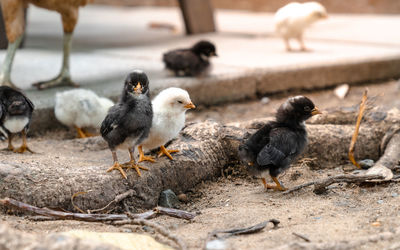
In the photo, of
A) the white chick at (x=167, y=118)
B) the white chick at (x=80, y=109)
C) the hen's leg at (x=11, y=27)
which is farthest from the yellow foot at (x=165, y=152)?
the hen's leg at (x=11, y=27)

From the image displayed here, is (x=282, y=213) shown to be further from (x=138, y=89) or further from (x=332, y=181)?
(x=138, y=89)

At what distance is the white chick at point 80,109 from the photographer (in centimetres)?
413

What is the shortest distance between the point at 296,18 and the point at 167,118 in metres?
3.22

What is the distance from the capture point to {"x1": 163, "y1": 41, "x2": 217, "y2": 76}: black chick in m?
4.96

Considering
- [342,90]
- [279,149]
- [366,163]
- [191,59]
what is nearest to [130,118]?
[279,149]

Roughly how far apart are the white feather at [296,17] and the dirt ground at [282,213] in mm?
2256

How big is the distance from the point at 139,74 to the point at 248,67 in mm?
2757

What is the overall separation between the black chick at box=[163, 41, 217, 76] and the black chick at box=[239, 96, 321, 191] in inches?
79.0

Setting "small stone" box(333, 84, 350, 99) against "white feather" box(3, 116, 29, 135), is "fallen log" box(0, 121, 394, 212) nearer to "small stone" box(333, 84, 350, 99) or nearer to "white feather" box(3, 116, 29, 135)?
"white feather" box(3, 116, 29, 135)

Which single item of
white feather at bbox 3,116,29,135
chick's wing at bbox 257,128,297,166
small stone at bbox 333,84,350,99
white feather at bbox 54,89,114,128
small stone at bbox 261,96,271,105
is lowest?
small stone at bbox 333,84,350,99

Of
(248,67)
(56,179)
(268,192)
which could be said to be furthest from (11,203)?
(248,67)

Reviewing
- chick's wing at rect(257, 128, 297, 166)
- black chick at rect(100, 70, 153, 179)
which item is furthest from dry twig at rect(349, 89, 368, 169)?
black chick at rect(100, 70, 153, 179)

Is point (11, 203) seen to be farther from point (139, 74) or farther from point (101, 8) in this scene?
point (101, 8)

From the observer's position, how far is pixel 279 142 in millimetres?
2938
